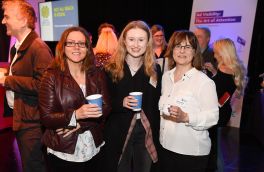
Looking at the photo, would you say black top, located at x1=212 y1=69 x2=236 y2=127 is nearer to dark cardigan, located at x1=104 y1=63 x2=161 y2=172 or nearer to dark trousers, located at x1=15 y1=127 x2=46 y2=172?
dark cardigan, located at x1=104 y1=63 x2=161 y2=172

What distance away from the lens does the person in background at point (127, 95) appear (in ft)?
6.90

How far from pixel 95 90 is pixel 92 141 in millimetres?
373

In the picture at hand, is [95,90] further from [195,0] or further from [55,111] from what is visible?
[195,0]

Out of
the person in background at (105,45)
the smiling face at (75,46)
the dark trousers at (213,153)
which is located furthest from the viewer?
the person in background at (105,45)

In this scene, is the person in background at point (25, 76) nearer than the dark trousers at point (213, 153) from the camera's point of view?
Yes

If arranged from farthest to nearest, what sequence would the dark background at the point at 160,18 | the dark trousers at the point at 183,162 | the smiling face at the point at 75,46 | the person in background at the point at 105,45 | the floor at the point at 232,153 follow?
the dark background at the point at 160,18 → the person in background at the point at 105,45 → the floor at the point at 232,153 → the dark trousers at the point at 183,162 → the smiling face at the point at 75,46

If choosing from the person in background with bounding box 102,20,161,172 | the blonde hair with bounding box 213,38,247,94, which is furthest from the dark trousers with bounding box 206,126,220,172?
the person in background with bounding box 102,20,161,172

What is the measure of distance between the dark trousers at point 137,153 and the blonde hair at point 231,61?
1227 mm

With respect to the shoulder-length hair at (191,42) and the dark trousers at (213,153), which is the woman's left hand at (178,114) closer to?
the shoulder-length hair at (191,42)

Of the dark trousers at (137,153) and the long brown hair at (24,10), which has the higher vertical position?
the long brown hair at (24,10)

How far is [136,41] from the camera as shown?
208 cm

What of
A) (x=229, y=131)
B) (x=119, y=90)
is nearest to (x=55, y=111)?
(x=119, y=90)

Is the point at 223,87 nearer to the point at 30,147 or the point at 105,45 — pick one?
the point at 30,147

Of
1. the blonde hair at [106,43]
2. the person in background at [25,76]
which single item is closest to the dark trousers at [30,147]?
the person in background at [25,76]
